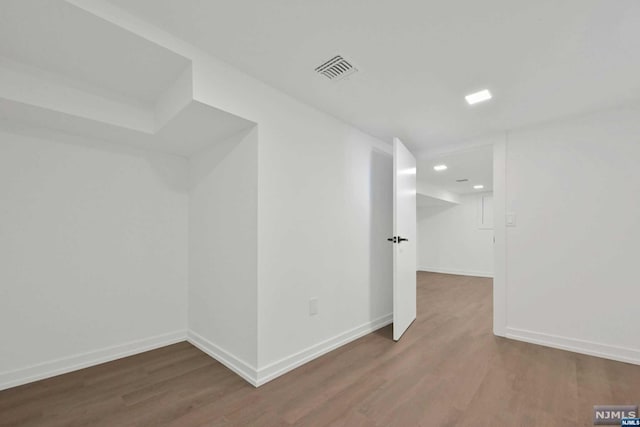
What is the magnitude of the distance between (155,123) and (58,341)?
1.91 metres

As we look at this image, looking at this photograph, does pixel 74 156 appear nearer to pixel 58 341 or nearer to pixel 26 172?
pixel 26 172

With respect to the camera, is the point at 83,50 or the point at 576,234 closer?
the point at 83,50

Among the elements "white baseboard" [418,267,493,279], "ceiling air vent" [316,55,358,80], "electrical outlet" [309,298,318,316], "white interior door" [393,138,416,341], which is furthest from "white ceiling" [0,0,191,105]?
"white baseboard" [418,267,493,279]

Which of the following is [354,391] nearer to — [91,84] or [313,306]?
[313,306]

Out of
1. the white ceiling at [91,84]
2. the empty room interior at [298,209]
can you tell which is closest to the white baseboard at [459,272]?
the empty room interior at [298,209]

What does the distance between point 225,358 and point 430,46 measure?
2.76 meters

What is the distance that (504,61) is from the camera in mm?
1777

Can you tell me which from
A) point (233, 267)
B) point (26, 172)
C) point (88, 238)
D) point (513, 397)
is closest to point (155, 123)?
point (26, 172)

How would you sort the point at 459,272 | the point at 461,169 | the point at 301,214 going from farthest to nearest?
1. the point at 459,272
2. the point at 461,169
3. the point at 301,214

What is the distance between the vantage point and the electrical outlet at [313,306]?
93.4 inches

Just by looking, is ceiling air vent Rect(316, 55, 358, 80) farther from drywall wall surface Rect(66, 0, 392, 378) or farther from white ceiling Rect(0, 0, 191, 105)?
white ceiling Rect(0, 0, 191, 105)

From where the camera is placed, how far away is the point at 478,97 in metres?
2.26

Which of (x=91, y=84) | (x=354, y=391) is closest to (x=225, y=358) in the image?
(x=354, y=391)

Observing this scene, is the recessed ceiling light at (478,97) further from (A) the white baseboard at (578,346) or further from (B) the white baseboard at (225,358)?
(B) the white baseboard at (225,358)
